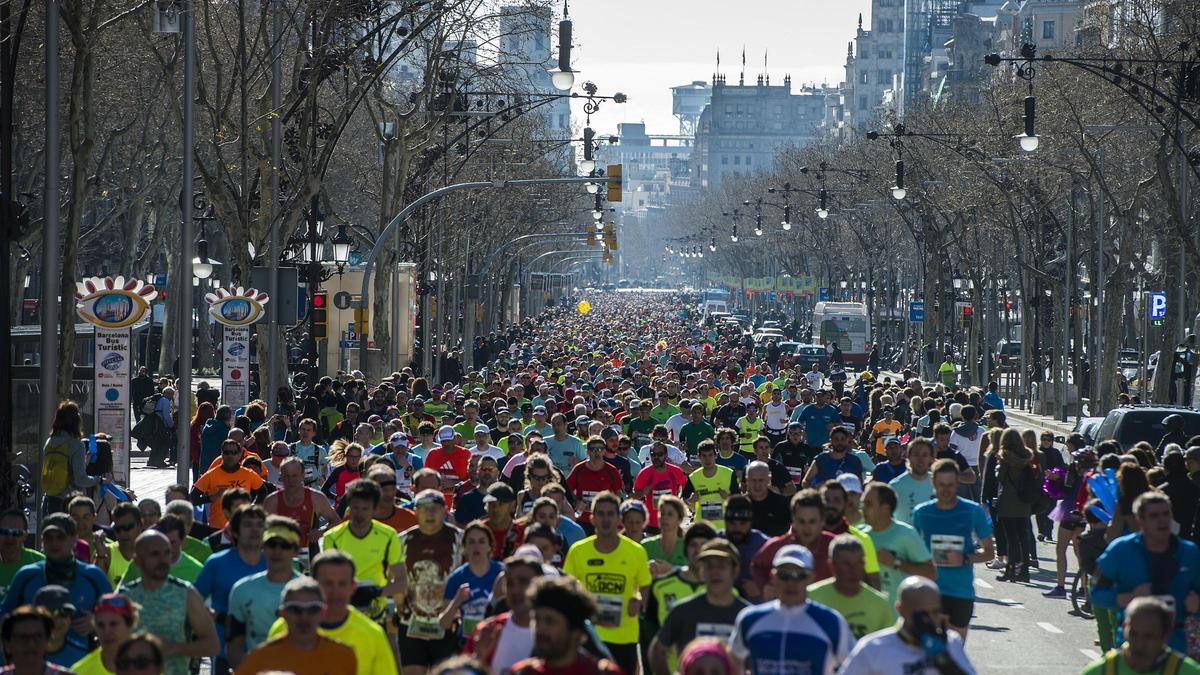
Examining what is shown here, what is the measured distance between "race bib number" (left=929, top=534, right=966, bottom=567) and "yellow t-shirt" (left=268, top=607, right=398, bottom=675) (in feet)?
15.3

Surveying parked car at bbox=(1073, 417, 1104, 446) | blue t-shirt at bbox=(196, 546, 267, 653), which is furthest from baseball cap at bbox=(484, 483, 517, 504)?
parked car at bbox=(1073, 417, 1104, 446)

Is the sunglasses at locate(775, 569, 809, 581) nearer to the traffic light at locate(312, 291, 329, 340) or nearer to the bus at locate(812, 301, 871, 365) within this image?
the traffic light at locate(312, 291, 329, 340)

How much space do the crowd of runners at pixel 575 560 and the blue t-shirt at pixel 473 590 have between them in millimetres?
11

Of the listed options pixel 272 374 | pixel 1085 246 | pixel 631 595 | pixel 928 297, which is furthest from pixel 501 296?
pixel 631 595

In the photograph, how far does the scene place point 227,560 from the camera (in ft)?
33.7

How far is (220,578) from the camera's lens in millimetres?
10156

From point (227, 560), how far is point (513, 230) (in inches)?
2711

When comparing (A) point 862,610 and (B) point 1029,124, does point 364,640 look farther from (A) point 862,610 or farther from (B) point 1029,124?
(B) point 1029,124

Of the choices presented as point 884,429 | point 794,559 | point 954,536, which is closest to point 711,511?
point 954,536

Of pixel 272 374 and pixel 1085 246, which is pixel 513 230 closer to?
pixel 1085 246

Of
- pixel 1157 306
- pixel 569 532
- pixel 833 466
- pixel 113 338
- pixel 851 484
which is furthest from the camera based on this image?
pixel 1157 306

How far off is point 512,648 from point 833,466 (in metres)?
9.22

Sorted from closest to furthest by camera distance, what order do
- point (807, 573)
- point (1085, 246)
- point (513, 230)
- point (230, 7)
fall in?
point (807, 573) < point (230, 7) < point (1085, 246) < point (513, 230)

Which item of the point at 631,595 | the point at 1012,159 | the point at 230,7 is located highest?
the point at 230,7
